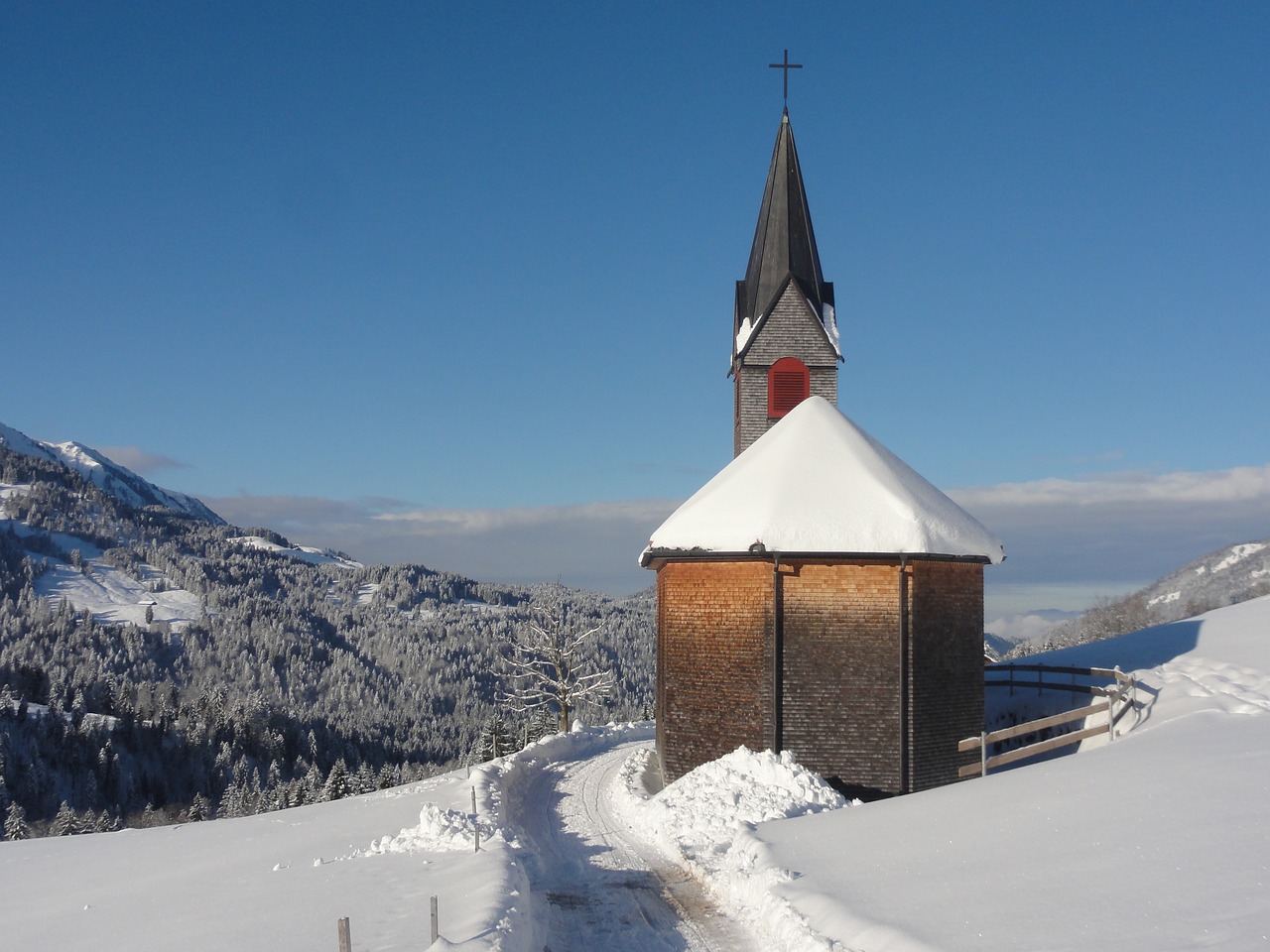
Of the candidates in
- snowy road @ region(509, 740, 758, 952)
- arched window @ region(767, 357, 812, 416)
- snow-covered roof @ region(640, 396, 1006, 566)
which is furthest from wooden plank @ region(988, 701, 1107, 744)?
arched window @ region(767, 357, 812, 416)

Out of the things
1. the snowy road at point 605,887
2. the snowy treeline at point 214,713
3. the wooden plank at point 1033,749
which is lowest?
the snowy treeline at point 214,713

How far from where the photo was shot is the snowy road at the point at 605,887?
→ 955 cm

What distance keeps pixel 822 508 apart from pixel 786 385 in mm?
6687

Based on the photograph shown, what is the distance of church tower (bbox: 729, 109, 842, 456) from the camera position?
22562 mm

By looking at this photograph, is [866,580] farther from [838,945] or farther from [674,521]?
[838,945]

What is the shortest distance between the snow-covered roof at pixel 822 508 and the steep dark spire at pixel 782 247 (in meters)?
5.46

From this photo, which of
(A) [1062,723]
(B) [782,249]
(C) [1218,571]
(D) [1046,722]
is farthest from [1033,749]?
(C) [1218,571]

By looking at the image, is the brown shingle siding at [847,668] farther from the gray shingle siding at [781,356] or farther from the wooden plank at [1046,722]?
the gray shingle siding at [781,356]

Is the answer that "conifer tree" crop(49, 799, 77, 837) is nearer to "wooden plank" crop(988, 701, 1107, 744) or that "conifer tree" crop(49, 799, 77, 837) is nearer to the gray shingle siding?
the gray shingle siding

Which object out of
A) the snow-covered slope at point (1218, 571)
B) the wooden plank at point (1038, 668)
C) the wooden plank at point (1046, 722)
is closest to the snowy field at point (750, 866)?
the wooden plank at point (1046, 722)

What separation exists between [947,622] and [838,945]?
979 cm

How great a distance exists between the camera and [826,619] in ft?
52.9

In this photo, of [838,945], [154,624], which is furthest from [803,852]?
[154,624]

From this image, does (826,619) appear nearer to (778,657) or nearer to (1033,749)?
(778,657)
